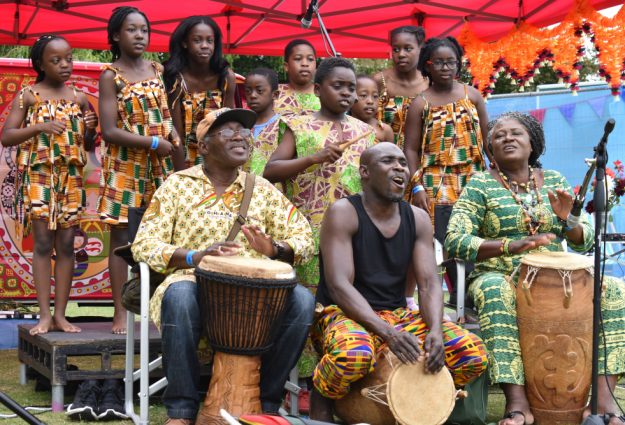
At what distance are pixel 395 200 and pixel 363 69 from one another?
1939cm

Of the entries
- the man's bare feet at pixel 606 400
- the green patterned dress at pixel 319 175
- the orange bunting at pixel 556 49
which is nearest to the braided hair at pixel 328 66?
the green patterned dress at pixel 319 175

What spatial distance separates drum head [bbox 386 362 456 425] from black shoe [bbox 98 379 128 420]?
1672mm

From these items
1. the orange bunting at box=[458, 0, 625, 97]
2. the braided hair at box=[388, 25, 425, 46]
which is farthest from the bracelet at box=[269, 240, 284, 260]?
the orange bunting at box=[458, 0, 625, 97]

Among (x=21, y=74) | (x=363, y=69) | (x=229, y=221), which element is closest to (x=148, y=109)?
(x=229, y=221)

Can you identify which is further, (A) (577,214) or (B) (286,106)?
(B) (286,106)

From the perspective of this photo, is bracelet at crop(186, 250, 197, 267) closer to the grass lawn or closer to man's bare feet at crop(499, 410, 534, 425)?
the grass lawn

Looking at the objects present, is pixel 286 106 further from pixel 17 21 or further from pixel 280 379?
pixel 17 21

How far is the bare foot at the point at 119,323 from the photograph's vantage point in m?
6.00

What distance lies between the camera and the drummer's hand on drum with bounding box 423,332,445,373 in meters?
4.57

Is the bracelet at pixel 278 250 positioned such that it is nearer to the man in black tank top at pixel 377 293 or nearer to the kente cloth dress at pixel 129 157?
the man in black tank top at pixel 377 293

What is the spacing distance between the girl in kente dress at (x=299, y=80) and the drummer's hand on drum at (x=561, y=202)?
232cm

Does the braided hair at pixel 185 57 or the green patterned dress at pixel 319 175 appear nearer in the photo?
the green patterned dress at pixel 319 175

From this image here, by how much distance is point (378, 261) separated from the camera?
5.04m

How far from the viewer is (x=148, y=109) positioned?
6043 mm
